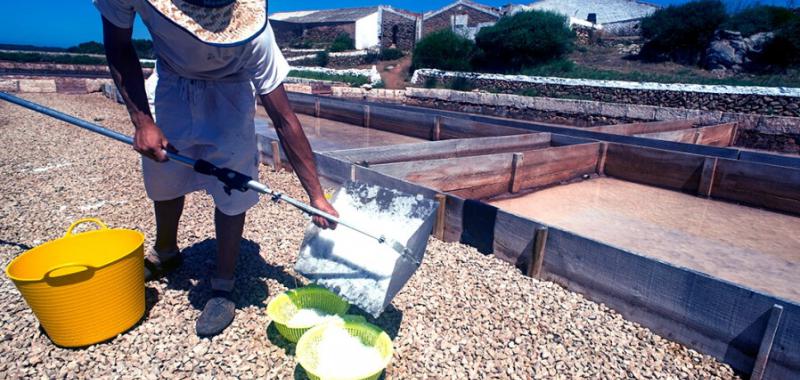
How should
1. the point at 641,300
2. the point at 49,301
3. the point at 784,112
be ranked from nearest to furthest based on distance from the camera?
the point at 49,301 < the point at 641,300 < the point at 784,112

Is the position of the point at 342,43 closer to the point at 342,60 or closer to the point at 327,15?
the point at 342,60

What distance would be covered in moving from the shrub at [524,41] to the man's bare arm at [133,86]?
66.9 ft

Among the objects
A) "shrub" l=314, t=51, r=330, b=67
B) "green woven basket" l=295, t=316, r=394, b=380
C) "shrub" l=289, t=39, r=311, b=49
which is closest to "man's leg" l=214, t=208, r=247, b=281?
"green woven basket" l=295, t=316, r=394, b=380

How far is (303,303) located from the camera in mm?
2230

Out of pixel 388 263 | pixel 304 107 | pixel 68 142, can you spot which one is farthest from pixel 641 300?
pixel 304 107

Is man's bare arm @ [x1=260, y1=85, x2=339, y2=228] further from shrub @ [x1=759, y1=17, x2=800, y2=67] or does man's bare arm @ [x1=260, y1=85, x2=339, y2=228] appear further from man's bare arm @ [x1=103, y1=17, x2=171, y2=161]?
shrub @ [x1=759, y1=17, x2=800, y2=67]

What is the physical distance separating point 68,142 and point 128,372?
586 cm

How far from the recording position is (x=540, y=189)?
5105 mm

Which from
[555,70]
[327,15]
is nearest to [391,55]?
[555,70]

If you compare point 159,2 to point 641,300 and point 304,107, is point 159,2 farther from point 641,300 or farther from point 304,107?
point 304,107

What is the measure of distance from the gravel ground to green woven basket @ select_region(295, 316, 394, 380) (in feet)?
0.47

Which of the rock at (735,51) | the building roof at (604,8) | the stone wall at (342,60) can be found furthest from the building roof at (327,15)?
the rock at (735,51)

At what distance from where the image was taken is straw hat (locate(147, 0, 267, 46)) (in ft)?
4.99

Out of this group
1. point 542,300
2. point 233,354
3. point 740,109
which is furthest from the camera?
point 740,109
